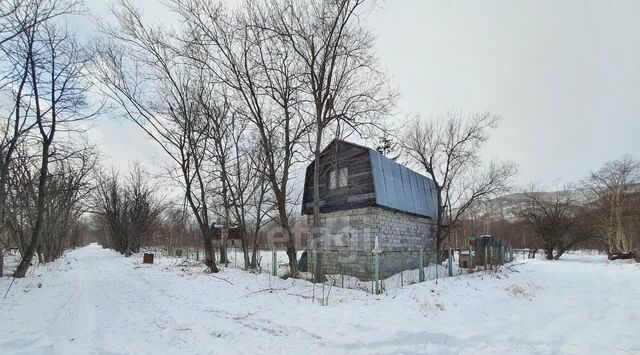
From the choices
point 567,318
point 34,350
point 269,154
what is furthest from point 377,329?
point 269,154

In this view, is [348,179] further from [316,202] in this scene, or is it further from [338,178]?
[316,202]

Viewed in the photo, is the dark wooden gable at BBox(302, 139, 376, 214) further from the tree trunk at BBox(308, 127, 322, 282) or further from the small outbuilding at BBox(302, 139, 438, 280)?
the tree trunk at BBox(308, 127, 322, 282)

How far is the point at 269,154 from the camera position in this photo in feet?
47.3

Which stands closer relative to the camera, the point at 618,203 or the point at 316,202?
the point at 316,202

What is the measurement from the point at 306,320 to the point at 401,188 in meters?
11.7

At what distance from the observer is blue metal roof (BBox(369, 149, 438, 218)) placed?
1525cm

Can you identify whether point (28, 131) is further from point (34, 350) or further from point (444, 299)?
point (444, 299)

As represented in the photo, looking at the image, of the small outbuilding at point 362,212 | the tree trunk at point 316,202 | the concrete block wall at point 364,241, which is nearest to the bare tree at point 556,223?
the small outbuilding at point 362,212

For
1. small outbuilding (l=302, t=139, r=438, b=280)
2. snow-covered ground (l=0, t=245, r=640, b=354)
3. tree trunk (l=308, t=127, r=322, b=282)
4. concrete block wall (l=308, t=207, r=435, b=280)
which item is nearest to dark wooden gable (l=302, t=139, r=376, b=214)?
small outbuilding (l=302, t=139, r=438, b=280)

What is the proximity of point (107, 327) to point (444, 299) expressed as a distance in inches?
315

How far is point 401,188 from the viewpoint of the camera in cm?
1741

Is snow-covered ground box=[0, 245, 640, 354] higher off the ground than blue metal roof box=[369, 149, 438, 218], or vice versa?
blue metal roof box=[369, 149, 438, 218]

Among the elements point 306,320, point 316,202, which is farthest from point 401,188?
point 306,320

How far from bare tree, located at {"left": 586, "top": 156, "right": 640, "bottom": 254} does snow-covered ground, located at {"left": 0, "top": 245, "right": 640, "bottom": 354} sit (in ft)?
87.9
